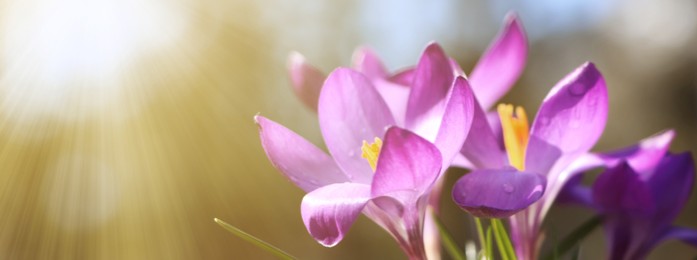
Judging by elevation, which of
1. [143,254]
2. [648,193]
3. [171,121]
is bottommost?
[143,254]

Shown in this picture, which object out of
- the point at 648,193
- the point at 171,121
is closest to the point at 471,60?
the point at 171,121

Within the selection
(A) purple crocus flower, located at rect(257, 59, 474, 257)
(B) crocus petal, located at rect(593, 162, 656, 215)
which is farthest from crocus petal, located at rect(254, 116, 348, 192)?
(B) crocus petal, located at rect(593, 162, 656, 215)

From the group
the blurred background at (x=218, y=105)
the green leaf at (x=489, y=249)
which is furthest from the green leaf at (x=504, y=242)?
the blurred background at (x=218, y=105)

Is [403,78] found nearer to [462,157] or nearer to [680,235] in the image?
[462,157]

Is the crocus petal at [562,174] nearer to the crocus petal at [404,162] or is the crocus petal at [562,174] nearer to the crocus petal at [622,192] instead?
the crocus petal at [622,192]

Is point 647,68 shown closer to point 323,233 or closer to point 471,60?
point 471,60

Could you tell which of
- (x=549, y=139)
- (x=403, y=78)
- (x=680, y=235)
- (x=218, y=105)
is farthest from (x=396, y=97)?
(x=218, y=105)
